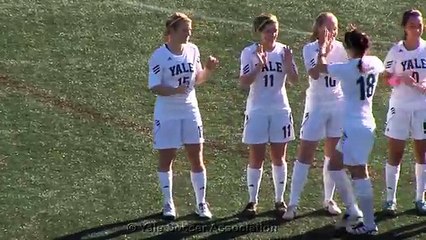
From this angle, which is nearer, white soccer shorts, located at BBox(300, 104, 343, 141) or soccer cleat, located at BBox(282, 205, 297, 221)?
white soccer shorts, located at BBox(300, 104, 343, 141)

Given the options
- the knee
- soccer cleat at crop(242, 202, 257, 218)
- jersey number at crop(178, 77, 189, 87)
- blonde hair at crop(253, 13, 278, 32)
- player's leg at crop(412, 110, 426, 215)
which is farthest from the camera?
soccer cleat at crop(242, 202, 257, 218)

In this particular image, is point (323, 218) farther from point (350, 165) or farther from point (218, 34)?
point (218, 34)

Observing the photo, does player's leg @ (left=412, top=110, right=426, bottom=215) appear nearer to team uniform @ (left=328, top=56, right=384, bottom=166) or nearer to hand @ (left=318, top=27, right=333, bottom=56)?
team uniform @ (left=328, top=56, right=384, bottom=166)

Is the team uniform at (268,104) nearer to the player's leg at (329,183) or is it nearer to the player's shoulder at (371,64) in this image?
the player's leg at (329,183)

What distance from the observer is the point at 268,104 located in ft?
27.0

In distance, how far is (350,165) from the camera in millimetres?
7777

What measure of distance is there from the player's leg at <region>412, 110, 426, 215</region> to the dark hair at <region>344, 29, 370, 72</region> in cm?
107

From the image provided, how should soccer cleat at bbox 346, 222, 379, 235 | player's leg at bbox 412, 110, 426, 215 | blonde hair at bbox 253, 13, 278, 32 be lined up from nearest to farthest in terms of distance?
soccer cleat at bbox 346, 222, 379, 235 → blonde hair at bbox 253, 13, 278, 32 → player's leg at bbox 412, 110, 426, 215

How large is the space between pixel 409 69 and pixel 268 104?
1.32 metres

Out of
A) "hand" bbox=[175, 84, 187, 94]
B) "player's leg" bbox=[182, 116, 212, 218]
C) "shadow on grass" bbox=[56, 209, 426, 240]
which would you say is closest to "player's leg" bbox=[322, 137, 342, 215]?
"shadow on grass" bbox=[56, 209, 426, 240]

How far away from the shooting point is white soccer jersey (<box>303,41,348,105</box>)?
26.6 feet

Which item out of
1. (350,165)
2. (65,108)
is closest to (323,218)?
(350,165)

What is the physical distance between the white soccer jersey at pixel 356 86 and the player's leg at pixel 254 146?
823 millimetres

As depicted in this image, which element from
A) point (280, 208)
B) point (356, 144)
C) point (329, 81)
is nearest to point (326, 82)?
point (329, 81)
